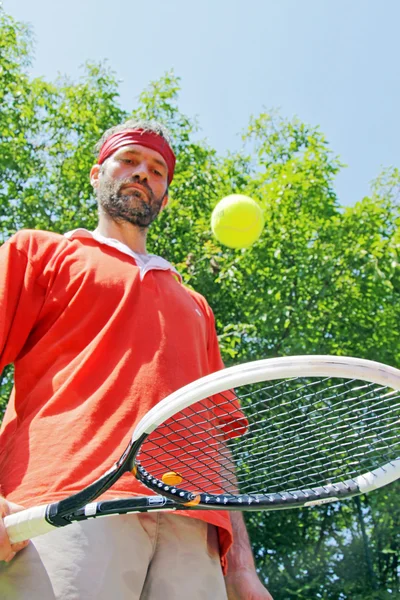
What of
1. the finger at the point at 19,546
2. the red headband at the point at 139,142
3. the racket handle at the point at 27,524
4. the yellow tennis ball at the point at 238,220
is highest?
the yellow tennis ball at the point at 238,220

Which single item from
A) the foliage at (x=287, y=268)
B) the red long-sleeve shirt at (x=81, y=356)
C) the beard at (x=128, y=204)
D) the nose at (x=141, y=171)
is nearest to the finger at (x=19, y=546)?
the red long-sleeve shirt at (x=81, y=356)

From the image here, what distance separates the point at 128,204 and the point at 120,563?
1300mm

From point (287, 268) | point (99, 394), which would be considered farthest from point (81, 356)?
point (287, 268)

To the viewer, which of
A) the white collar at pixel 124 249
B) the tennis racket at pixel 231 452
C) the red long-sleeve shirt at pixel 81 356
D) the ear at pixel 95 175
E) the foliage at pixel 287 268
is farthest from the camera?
the foliage at pixel 287 268

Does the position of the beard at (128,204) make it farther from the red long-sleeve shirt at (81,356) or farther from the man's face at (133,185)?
the red long-sleeve shirt at (81,356)

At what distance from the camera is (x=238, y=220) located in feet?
17.6

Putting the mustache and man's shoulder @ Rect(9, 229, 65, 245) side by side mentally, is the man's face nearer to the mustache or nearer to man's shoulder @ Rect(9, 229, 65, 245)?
the mustache

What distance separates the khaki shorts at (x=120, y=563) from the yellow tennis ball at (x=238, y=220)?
11.8 feet

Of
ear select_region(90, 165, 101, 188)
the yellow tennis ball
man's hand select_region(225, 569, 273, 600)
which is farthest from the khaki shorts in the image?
the yellow tennis ball

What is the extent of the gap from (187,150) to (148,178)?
765 centimetres

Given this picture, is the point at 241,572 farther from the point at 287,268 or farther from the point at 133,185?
the point at 287,268

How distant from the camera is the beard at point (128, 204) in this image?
102 inches

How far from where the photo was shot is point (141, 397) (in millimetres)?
2027

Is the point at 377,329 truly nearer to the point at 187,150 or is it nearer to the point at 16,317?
the point at 187,150
